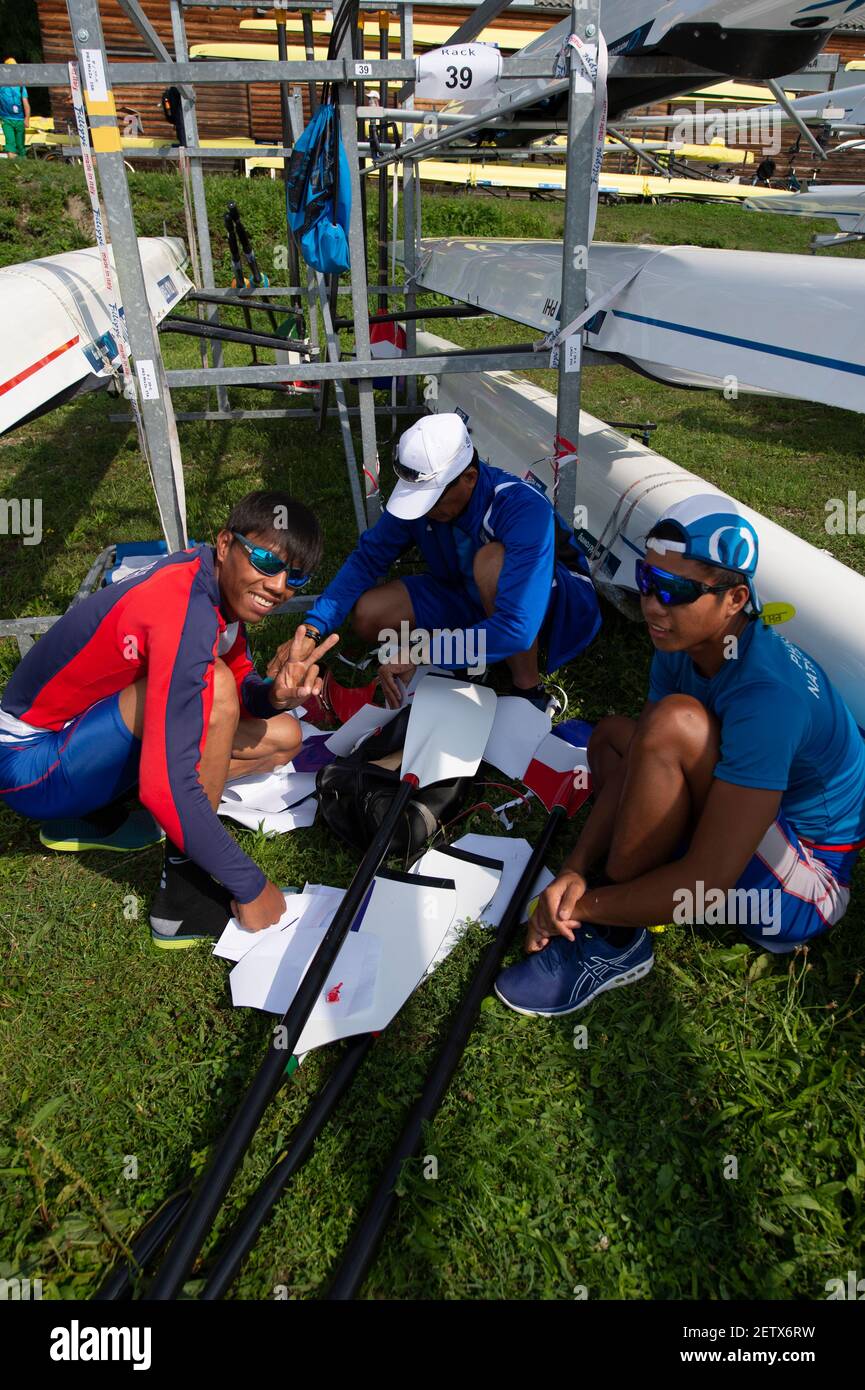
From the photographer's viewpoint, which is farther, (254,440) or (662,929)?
(254,440)

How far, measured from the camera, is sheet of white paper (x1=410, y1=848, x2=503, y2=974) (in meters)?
2.47

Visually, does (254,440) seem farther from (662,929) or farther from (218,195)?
(218,195)

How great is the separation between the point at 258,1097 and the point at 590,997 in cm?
91

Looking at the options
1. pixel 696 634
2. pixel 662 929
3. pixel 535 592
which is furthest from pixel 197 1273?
pixel 535 592

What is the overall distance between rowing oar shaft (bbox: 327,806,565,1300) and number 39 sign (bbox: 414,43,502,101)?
3.08 metres

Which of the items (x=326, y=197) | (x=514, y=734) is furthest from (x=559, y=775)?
(x=326, y=197)

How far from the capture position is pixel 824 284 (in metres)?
Answer: 3.00

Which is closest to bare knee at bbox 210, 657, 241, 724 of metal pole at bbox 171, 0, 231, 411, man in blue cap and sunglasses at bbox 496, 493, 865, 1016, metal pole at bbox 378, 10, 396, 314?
man in blue cap and sunglasses at bbox 496, 493, 865, 1016

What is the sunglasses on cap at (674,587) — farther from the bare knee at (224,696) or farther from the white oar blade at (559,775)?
the bare knee at (224,696)

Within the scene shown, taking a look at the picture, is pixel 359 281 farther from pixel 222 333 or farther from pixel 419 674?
pixel 419 674

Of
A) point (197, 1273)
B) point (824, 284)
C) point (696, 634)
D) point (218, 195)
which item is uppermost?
point (218, 195)

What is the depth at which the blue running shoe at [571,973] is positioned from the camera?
224 centimetres

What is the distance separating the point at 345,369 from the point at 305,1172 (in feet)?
9.66

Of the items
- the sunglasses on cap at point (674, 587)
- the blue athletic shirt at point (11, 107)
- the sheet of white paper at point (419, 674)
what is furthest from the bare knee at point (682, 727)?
the blue athletic shirt at point (11, 107)
